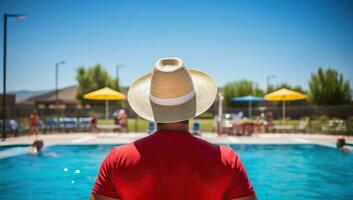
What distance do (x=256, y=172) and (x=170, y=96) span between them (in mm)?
11133

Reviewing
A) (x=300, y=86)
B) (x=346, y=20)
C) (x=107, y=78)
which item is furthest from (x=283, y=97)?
(x=107, y=78)

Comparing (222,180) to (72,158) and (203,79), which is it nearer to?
(203,79)

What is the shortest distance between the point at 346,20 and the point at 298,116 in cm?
1693

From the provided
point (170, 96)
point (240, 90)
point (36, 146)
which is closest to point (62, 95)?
point (240, 90)

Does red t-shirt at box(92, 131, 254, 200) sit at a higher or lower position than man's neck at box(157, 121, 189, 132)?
lower

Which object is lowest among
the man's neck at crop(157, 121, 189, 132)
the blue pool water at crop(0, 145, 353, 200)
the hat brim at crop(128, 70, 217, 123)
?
the blue pool water at crop(0, 145, 353, 200)

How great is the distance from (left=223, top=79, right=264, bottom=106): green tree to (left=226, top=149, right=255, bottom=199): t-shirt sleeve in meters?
58.1

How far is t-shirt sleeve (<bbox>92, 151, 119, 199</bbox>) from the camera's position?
5.73 ft

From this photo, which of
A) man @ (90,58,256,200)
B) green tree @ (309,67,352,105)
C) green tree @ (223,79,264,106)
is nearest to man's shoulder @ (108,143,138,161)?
man @ (90,58,256,200)

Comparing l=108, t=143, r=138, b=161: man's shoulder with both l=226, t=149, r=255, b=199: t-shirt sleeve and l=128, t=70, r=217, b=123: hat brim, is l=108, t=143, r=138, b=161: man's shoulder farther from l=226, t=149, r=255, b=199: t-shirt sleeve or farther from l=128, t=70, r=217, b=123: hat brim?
l=226, t=149, r=255, b=199: t-shirt sleeve

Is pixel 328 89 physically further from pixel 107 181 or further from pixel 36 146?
pixel 107 181

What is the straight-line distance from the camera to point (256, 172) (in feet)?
40.8

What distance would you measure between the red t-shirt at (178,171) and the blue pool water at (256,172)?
26.5ft

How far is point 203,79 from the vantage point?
85.7 inches
